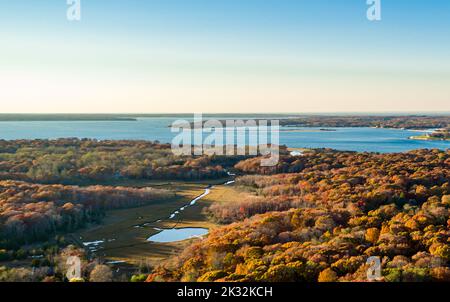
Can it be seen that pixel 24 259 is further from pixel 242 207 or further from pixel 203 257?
pixel 242 207

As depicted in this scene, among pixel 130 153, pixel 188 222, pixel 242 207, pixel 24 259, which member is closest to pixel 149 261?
pixel 24 259

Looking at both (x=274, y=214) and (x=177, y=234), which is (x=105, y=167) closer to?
(x=177, y=234)

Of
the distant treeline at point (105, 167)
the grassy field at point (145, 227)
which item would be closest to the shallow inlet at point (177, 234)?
the grassy field at point (145, 227)

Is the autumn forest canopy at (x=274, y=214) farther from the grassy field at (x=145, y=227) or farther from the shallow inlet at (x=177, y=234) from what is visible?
the shallow inlet at (x=177, y=234)

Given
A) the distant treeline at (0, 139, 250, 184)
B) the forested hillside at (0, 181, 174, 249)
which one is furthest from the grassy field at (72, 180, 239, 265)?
the distant treeline at (0, 139, 250, 184)

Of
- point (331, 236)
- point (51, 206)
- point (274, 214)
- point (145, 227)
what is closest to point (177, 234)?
point (145, 227)

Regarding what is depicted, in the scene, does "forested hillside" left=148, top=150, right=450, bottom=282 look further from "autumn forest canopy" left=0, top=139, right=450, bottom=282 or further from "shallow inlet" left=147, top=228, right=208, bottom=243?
"shallow inlet" left=147, top=228, right=208, bottom=243

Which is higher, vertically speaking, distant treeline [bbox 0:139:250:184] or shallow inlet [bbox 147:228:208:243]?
distant treeline [bbox 0:139:250:184]
